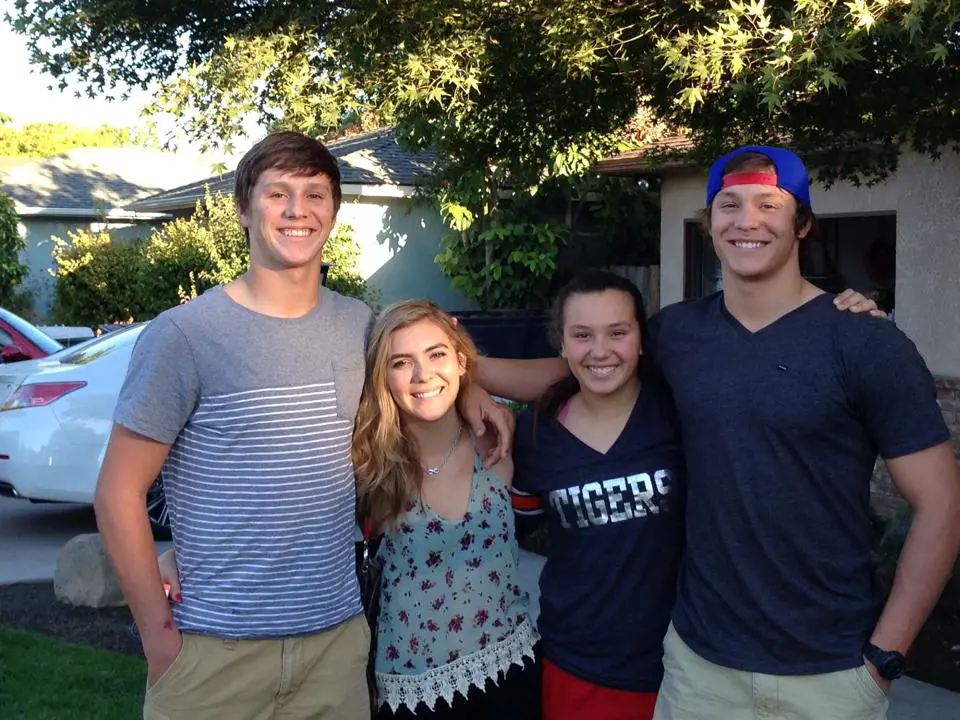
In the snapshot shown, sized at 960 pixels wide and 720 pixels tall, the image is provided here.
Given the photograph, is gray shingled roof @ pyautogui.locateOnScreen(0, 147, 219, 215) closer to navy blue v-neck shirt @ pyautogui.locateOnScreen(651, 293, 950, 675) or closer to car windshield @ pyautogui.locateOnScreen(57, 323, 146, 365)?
car windshield @ pyautogui.locateOnScreen(57, 323, 146, 365)

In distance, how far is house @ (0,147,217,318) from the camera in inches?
1096

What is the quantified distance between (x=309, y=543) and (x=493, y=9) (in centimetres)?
333

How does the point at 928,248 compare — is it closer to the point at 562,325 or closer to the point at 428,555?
the point at 562,325

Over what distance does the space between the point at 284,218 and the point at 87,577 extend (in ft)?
14.4

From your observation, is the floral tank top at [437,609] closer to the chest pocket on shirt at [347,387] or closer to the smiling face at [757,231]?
the chest pocket on shirt at [347,387]

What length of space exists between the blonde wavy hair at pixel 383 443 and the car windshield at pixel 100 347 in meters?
5.30

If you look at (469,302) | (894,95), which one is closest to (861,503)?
(894,95)

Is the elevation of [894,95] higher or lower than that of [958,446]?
higher

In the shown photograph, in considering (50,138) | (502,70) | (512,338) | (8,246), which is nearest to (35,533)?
(512,338)

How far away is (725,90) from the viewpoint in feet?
17.3

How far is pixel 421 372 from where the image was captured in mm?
2889

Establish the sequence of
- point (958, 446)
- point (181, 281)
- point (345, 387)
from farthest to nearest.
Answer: point (181, 281), point (958, 446), point (345, 387)

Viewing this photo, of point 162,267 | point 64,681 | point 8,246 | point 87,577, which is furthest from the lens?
point 8,246

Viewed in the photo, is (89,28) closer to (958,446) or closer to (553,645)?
(553,645)
